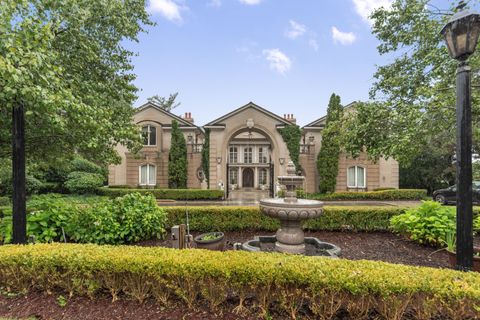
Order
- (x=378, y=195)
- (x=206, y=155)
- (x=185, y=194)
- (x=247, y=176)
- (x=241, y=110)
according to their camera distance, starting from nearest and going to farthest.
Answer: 1. (x=378, y=195)
2. (x=185, y=194)
3. (x=241, y=110)
4. (x=206, y=155)
5. (x=247, y=176)

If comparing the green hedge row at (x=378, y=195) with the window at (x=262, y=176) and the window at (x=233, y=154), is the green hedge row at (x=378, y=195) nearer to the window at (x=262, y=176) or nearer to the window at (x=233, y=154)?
the window at (x=262, y=176)

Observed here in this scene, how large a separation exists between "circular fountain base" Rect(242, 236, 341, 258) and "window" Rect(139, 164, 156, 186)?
737 inches

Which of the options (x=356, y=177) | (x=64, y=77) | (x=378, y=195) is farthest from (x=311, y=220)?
(x=356, y=177)

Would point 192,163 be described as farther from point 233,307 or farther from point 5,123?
point 233,307

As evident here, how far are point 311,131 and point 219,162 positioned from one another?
30.6 ft

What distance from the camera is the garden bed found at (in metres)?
5.45

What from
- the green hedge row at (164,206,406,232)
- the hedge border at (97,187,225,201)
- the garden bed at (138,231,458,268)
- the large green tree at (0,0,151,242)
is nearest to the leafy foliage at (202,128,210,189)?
the hedge border at (97,187,225,201)

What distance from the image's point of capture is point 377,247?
251 inches

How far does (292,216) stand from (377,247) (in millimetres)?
3220

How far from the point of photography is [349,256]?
5.71 m

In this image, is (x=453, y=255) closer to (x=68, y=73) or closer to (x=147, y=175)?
(x=68, y=73)

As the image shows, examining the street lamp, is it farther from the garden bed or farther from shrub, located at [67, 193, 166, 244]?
shrub, located at [67, 193, 166, 244]

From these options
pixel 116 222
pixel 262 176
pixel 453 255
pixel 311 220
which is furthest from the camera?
pixel 262 176

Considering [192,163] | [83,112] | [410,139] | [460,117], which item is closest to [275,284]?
[460,117]
